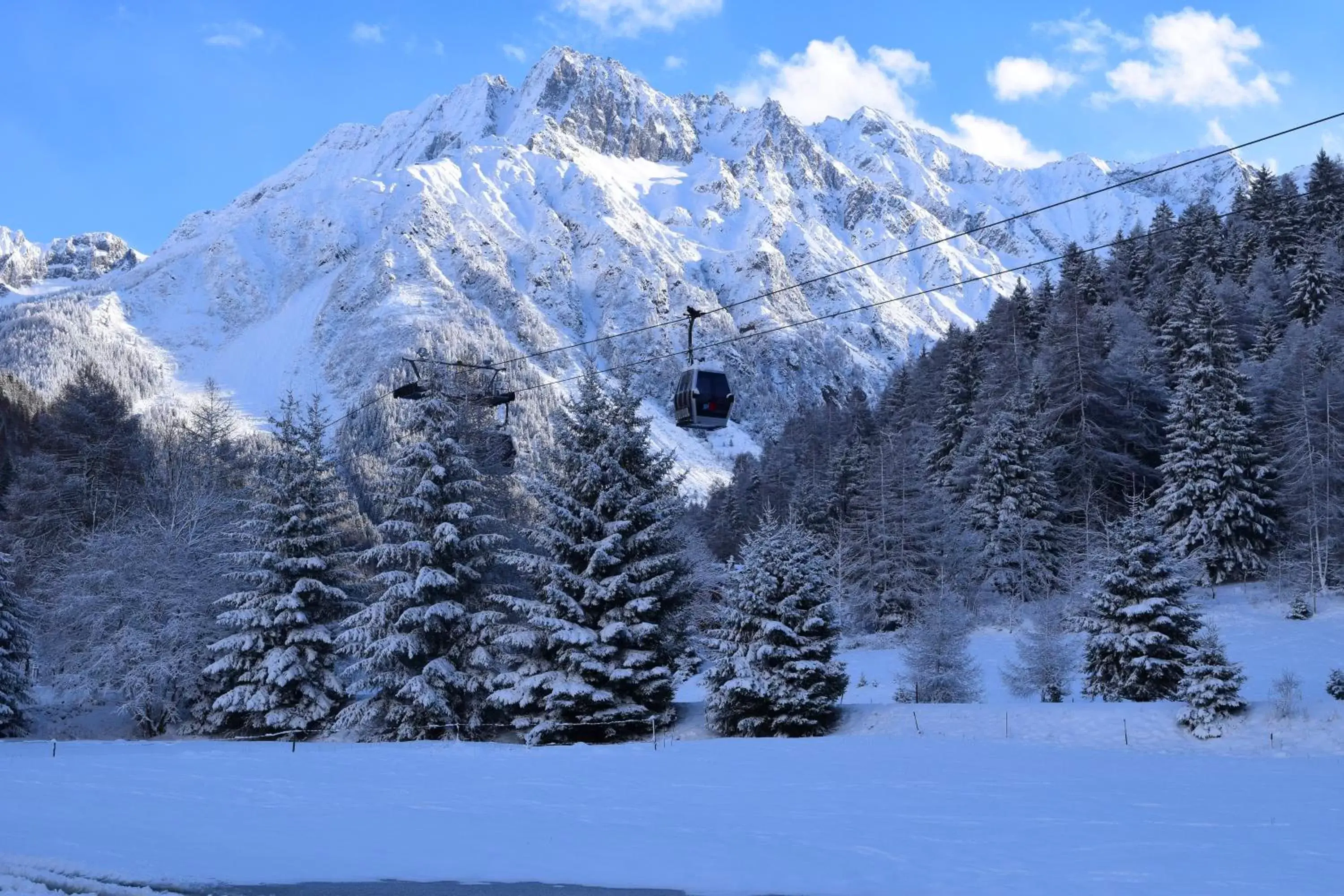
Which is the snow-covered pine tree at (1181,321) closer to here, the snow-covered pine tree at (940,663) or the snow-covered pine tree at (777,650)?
the snow-covered pine tree at (940,663)

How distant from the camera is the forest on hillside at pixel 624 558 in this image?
26.4 meters

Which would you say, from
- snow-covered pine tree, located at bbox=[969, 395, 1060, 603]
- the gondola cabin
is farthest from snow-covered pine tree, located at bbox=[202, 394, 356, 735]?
snow-covered pine tree, located at bbox=[969, 395, 1060, 603]

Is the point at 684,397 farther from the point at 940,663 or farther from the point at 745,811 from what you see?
the point at 940,663

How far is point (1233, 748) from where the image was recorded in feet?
68.9

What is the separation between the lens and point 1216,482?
133 ft

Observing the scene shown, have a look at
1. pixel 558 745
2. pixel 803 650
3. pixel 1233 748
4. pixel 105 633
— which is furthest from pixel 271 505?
pixel 1233 748

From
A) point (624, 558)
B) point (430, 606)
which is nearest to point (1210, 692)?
point (624, 558)

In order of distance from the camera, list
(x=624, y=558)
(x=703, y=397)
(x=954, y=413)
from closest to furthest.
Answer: (x=703, y=397), (x=624, y=558), (x=954, y=413)

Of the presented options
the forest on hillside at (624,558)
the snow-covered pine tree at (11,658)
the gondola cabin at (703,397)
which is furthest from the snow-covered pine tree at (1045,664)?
the snow-covered pine tree at (11,658)

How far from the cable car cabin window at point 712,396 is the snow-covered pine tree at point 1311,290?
50.8m

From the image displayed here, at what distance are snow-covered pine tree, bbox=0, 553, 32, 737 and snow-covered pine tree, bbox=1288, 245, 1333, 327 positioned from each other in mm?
64722

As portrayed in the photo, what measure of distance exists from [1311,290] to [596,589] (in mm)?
52645

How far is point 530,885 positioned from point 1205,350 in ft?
144

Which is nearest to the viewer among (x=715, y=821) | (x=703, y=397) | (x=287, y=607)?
(x=715, y=821)
